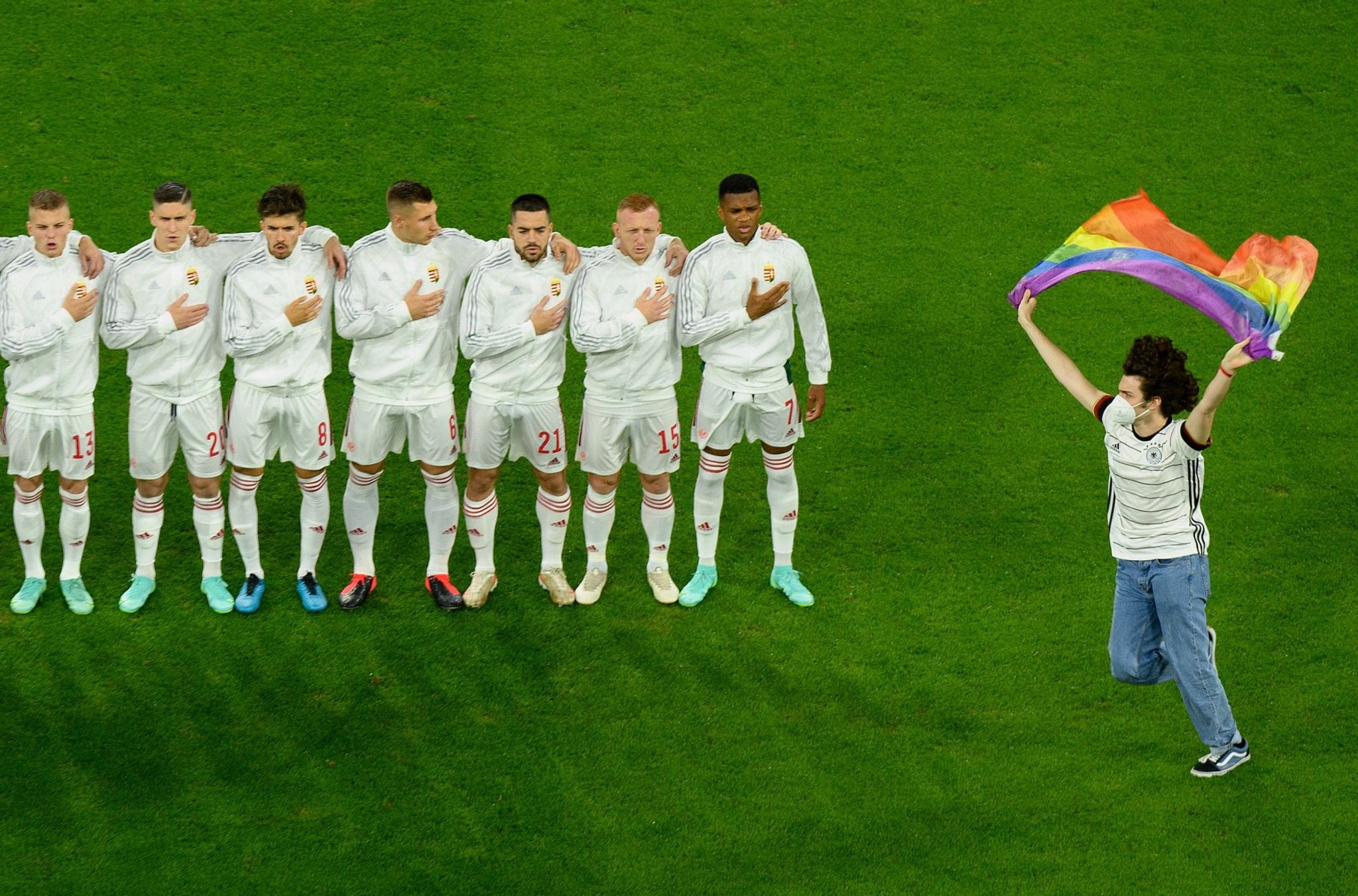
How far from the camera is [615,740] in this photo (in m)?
7.77

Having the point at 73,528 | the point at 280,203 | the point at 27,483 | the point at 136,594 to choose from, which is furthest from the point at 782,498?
the point at 27,483

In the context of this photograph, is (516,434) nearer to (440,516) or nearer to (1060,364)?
(440,516)

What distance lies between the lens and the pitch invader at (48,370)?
7.98 meters

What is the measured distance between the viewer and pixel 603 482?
28.1 ft

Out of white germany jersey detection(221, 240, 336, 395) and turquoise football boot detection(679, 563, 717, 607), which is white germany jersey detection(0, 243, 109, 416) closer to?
white germany jersey detection(221, 240, 336, 395)

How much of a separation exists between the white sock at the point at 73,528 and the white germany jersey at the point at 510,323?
222 cm

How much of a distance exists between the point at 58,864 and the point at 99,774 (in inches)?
23.0

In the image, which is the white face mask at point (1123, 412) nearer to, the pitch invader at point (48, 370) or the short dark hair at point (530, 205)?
the short dark hair at point (530, 205)

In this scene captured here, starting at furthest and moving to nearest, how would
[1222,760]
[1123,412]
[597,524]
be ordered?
[597,524], [1222,760], [1123,412]

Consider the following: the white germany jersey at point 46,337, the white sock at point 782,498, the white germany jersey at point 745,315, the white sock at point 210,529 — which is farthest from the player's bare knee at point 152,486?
the white sock at point 782,498

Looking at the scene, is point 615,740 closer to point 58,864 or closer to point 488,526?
point 488,526

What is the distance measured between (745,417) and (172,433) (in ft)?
9.88

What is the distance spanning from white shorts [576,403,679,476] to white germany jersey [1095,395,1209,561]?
2327 mm

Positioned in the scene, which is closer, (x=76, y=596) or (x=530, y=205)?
(x=530, y=205)
